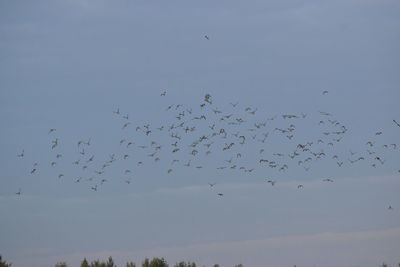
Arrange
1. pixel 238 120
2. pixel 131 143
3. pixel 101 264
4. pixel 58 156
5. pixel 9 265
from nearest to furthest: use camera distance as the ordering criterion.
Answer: pixel 238 120
pixel 131 143
pixel 58 156
pixel 9 265
pixel 101 264

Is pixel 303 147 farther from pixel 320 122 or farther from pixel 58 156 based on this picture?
pixel 58 156

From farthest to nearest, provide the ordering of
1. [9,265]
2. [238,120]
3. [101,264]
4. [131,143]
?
[101,264]
[9,265]
[131,143]
[238,120]

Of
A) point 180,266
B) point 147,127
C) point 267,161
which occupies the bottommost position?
point 180,266

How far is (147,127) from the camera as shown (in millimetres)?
39000

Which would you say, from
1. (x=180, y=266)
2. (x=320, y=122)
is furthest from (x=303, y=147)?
(x=180, y=266)

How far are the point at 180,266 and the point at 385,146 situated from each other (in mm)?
33084

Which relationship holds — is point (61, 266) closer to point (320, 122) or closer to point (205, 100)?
point (205, 100)

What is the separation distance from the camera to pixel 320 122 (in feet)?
122

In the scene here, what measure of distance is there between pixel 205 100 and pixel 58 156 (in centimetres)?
1263

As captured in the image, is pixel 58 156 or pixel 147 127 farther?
pixel 58 156

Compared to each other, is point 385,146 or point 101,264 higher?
point 385,146

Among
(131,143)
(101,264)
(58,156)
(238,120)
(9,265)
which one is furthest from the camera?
(101,264)

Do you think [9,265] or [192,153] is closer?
[192,153]

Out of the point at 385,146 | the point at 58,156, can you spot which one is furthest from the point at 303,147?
the point at 58,156
